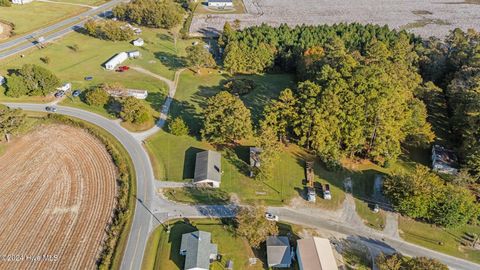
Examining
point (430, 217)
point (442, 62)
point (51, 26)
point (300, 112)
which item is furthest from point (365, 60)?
point (51, 26)

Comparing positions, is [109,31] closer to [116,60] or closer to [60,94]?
[116,60]

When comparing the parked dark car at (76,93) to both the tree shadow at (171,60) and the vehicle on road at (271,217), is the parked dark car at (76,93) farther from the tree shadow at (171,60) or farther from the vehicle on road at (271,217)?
the vehicle on road at (271,217)

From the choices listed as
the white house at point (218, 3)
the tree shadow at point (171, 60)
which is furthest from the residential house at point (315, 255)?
the white house at point (218, 3)

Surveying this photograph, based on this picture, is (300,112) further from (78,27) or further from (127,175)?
(78,27)

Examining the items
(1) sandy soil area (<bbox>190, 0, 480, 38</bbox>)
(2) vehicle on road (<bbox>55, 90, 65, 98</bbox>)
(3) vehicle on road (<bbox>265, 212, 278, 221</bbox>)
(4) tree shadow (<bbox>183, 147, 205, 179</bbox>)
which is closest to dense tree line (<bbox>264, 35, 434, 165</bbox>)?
(4) tree shadow (<bbox>183, 147, 205, 179</bbox>)

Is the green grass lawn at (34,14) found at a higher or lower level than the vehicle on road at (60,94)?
higher

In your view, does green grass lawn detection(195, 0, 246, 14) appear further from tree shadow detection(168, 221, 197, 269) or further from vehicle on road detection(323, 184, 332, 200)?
tree shadow detection(168, 221, 197, 269)
